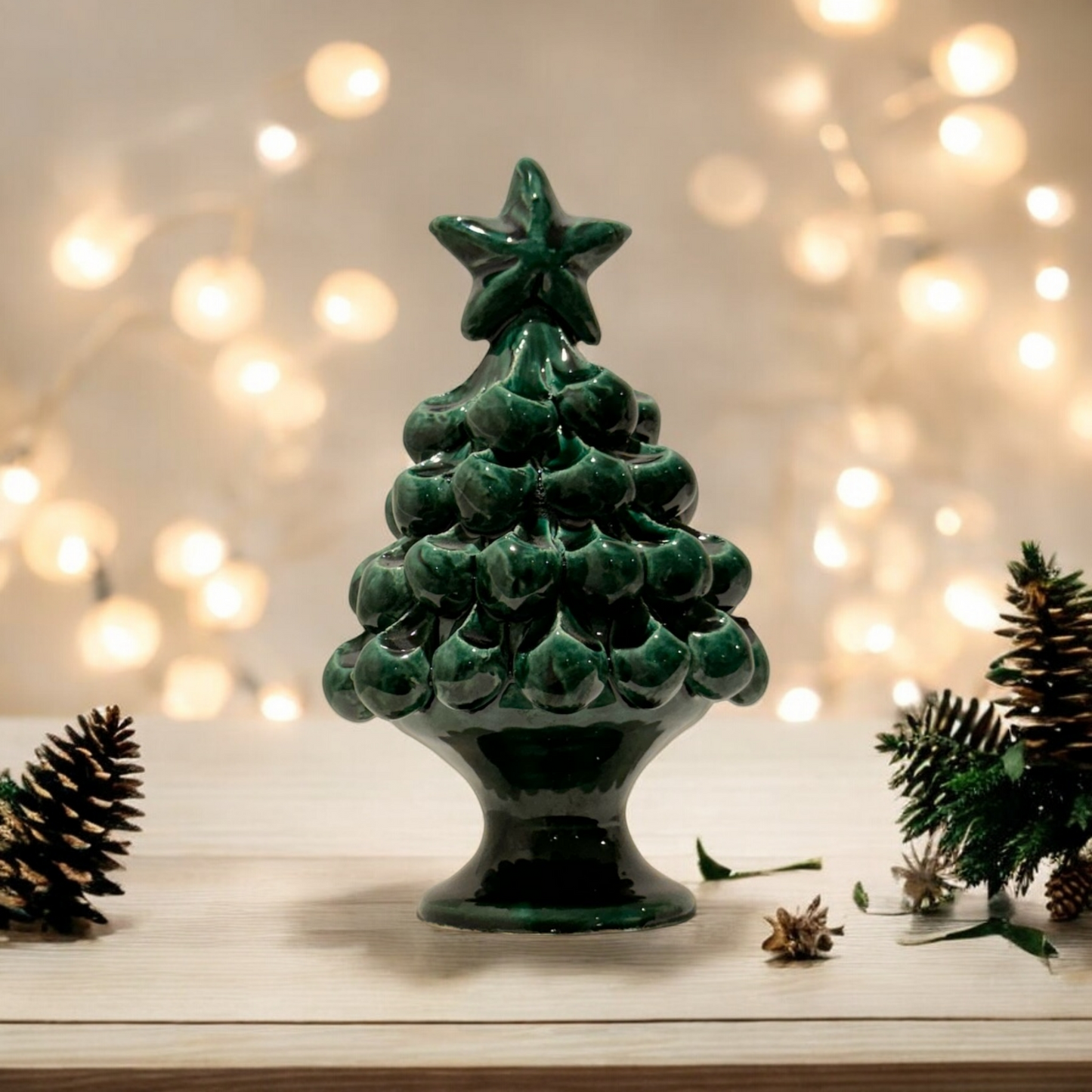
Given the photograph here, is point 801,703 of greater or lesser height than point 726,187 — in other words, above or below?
below

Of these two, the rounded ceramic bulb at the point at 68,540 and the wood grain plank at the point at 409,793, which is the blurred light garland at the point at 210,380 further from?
the wood grain plank at the point at 409,793

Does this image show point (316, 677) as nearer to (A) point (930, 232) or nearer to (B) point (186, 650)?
(B) point (186, 650)

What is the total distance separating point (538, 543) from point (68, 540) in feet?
3.63

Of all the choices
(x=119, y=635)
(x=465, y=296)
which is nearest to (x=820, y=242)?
(x=465, y=296)

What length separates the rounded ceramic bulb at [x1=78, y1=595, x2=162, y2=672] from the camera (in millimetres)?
1514

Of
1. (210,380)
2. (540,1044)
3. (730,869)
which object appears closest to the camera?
(540,1044)

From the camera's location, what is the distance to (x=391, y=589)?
1.74ft

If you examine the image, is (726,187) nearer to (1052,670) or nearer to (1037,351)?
(1037,351)

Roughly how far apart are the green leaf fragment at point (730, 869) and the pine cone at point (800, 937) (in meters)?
0.13

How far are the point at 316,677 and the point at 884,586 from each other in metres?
0.60

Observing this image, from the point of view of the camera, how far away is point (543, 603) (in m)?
0.50

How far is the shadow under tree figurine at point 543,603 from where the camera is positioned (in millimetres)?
500

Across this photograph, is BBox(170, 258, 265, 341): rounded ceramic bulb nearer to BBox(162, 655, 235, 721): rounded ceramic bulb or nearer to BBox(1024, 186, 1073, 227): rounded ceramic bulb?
BBox(162, 655, 235, 721): rounded ceramic bulb

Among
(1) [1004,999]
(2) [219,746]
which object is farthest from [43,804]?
(2) [219,746]
